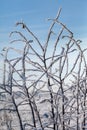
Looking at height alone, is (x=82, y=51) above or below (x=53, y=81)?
above

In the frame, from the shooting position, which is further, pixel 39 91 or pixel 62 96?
pixel 39 91

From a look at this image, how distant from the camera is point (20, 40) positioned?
2.43 m

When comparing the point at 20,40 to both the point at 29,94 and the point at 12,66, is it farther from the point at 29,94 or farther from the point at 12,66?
the point at 29,94

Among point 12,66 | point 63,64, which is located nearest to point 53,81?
point 63,64

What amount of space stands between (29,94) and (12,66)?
28cm

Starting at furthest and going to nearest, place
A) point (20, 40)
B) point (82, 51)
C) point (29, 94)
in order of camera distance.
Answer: point (29, 94) → point (20, 40) → point (82, 51)

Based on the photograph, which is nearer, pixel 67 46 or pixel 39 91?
pixel 67 46

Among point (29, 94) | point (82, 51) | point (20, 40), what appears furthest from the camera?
point (29, 94)

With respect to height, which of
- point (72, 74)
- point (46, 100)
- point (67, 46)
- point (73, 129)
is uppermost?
point (67, 46)

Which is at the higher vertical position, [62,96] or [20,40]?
[20,40]

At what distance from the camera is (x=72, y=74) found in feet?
8.74

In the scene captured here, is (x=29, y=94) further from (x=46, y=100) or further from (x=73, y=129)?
(x=73, y=129)

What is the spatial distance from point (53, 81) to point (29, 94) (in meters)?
0.24

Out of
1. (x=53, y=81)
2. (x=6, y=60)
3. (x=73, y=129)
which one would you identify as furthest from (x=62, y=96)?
(x=6, y=60)
